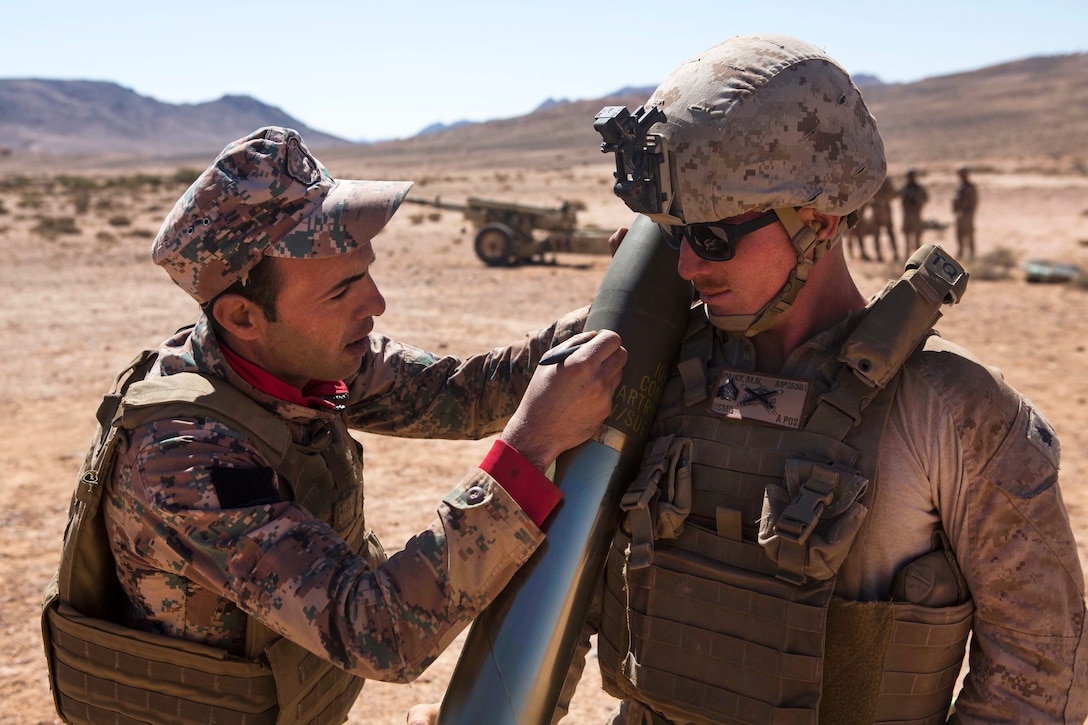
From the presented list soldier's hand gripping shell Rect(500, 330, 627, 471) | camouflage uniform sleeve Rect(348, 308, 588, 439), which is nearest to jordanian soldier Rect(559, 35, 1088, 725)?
soldier's hand gripping shell Rect(500, 330, 627, 471)

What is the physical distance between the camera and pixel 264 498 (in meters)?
2.25

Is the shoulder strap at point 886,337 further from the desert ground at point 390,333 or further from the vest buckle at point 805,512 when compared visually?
the desert ground at point 390,333

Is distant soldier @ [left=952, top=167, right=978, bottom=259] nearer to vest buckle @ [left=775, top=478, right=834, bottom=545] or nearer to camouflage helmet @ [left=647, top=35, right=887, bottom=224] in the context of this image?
camouflage helmet @ [left=647, top=35, right=887, bottom=224]

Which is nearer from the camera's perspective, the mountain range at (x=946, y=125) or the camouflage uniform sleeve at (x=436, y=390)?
the camouflage uniform sleeve at (x=436, y=390)

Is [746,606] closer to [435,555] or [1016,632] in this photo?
[1016,632]

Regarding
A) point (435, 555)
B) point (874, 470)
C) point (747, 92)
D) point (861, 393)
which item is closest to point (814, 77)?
point (747, 92)

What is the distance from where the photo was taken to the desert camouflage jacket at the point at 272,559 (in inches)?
83.0

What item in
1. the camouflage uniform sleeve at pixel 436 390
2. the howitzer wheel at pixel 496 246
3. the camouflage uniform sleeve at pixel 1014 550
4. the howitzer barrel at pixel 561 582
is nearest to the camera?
the camouflage uniform sleeve at pixel 1014 550

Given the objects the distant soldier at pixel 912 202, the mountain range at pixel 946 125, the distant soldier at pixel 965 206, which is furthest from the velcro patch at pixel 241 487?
the mountain range at pixel 946 125

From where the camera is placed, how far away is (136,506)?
2295 mm

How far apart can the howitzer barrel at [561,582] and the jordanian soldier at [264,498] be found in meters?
0.08

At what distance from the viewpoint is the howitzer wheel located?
62.5ft

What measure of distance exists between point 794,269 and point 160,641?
1.85 metres

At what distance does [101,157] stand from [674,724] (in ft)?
529
